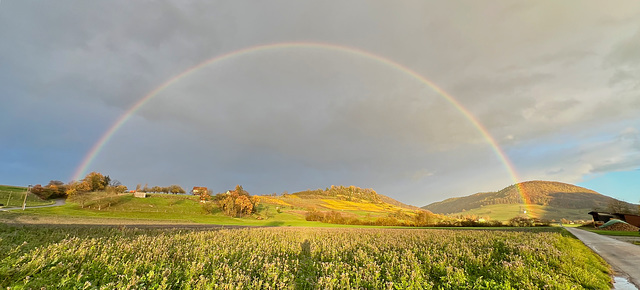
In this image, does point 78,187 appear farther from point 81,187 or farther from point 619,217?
point 619,217

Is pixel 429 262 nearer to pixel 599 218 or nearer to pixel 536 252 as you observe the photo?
pixel 536 252

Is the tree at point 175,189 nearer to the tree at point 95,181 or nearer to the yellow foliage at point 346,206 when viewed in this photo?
the tree at point 95,181

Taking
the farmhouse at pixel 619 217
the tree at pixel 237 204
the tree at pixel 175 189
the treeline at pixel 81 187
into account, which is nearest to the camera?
the farmhouse at pixel 619 217

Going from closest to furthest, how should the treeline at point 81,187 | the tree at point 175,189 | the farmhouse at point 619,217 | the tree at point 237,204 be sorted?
the farmhouse at point 619,217 → the tree at point 237,204 → the treeline at point 81,187 → the tree at point 175,189

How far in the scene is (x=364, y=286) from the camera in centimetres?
862

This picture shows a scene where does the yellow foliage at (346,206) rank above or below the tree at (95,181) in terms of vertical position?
below

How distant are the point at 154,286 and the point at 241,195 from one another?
7788 cm

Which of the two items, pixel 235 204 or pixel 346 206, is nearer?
pixel 235 204

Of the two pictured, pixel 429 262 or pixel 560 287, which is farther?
pixel 429 262

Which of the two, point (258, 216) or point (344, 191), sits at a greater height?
point (344, 191)

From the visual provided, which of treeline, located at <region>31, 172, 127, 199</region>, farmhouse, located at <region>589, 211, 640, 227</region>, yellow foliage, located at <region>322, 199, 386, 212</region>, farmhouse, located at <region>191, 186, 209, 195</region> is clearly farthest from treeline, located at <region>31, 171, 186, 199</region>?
farmhouse, located at <region>589, 211, 640, 227</region>

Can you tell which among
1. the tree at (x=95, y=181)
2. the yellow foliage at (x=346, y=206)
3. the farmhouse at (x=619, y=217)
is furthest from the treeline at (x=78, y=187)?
the farmhouse at (x=619, y=217)

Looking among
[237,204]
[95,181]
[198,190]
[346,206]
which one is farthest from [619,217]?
[95,181]

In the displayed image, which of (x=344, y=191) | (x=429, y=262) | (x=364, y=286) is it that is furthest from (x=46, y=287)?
(x=344, y=191)
